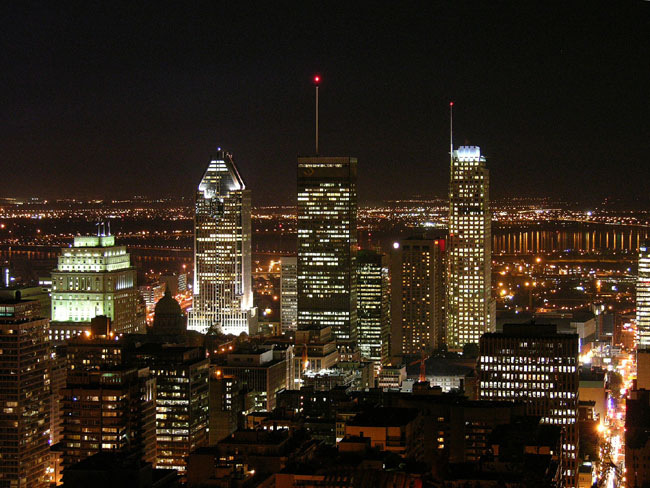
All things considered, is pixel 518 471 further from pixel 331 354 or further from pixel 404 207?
pixel 404 207

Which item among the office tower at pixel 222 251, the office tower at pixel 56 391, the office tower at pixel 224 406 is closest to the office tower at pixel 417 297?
the office tower at pixel 222 251

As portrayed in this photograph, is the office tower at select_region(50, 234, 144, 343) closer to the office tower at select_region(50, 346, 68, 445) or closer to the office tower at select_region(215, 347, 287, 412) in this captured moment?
the office tower at select_region(215, 347, 287, 412)

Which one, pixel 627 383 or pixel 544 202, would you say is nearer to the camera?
pixel 627 383

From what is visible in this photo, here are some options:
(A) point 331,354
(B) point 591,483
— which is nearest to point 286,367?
(A) point 331,354

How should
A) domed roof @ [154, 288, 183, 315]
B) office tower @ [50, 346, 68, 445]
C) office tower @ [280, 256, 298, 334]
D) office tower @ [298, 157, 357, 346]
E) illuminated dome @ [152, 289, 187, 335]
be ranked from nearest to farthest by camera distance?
Answer: office tower @ [50, 346, 68, 445] → illuminated dome @ [152, 289, 187, 335] → domed roof @ [154, 288, 183, 315] → office tower @ [298, 157, 357, 346] → office tower @ [280, 256, 298, 334]

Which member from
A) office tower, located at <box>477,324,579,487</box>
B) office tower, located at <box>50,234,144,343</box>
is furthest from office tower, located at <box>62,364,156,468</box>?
office tower, located at <box>50,234,144,343</box>

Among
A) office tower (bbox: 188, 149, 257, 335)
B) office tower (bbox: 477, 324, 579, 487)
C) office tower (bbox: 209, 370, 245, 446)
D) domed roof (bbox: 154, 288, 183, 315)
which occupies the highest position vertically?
office tower (bbox: 188, 149, 257, 335)
